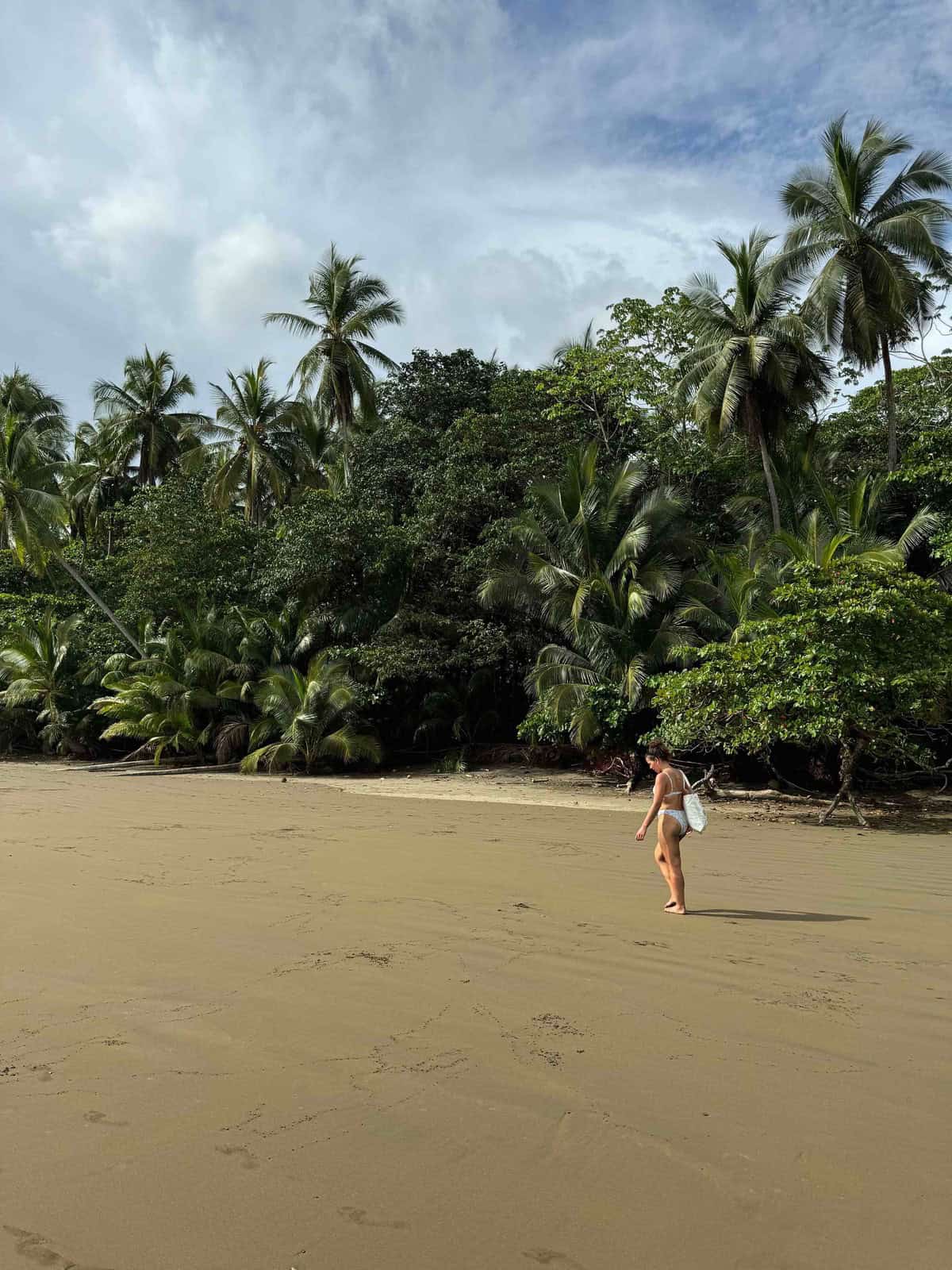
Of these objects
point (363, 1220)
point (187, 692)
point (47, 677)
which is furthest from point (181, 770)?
point (363, 1220)

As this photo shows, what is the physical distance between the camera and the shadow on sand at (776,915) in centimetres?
678

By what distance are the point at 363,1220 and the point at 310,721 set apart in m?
19.1

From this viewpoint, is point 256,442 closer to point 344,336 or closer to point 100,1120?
point 344,336

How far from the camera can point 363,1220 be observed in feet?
9.45

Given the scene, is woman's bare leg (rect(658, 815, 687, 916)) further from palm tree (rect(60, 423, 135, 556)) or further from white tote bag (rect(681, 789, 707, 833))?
palm tree (rect(60, 423, 135, 556))

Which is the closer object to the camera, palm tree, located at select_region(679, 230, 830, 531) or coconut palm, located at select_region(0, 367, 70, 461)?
palm tree, located at select_region(679, 230, 830, 531)

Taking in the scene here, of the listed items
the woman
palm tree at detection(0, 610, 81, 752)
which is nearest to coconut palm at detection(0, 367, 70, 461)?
palm tree at detection(0, 610, 81, 752)

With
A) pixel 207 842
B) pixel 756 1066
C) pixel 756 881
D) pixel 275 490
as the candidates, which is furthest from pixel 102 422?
pixel 756 1066

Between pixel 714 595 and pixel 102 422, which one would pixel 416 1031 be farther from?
pixel 102 422

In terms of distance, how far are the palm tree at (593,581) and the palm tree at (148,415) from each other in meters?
20.9

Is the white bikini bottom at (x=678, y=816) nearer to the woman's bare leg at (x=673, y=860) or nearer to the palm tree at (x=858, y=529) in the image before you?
the woman's bare leg at (x=673, y=860)

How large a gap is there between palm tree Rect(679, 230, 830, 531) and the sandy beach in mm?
15057

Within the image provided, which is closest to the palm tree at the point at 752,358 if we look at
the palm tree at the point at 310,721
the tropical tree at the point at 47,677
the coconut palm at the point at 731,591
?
the coconut palm at the point at 731,591

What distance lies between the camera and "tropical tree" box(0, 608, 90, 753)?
2778cm
